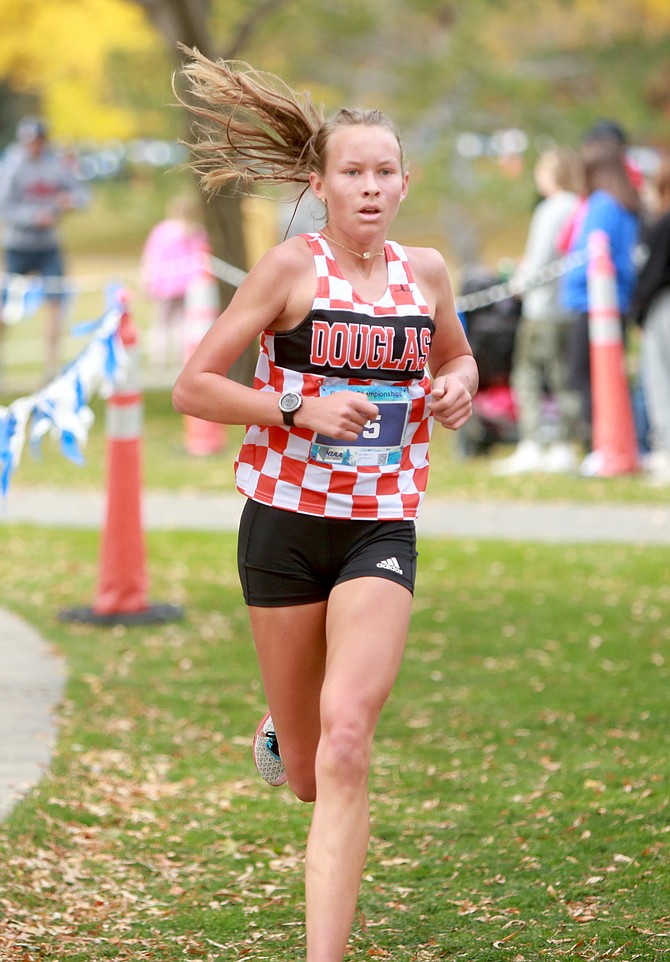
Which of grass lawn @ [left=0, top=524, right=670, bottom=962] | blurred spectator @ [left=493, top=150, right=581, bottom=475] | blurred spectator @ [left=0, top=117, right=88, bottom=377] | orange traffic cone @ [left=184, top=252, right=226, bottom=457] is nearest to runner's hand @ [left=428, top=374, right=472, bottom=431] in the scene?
grass lawn @ [left=0, top=524, right=670, bottom=962]

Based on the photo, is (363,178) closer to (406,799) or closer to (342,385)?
(342,385)

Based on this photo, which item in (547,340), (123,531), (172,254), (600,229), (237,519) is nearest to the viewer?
(123,531)

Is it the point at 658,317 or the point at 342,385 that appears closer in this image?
the point at 342,385

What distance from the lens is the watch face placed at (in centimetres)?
357

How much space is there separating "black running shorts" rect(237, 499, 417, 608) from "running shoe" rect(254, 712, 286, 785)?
54cm

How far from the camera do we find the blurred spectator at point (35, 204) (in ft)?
52.0

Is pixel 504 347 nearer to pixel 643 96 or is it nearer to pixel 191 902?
pixel 191 902

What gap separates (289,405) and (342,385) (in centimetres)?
20

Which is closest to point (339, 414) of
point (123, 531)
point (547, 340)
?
point (123, 531)

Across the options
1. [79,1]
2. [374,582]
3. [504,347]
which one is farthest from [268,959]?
[79,1]

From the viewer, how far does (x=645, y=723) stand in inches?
230

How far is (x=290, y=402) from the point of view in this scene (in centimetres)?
358

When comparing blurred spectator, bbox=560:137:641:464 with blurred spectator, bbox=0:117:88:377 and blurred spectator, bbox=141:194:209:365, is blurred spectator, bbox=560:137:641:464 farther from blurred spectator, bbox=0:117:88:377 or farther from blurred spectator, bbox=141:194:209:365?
blurred spectator, bbox=141:194:209:365

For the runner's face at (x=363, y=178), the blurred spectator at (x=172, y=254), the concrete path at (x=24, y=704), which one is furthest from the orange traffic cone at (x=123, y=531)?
the blurred spectator at (x=172, y=254)
